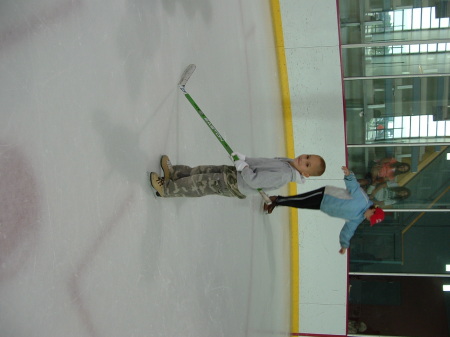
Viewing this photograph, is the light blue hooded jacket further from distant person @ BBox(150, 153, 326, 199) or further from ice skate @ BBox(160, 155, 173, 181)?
ice skate @ BBox(160, 155, 173, 181)

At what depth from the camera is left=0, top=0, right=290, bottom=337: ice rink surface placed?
72.4 inches

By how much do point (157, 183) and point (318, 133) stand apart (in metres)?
3.79

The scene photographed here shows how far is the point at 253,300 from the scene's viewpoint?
5.26 metres

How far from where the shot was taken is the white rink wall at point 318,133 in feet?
20.1

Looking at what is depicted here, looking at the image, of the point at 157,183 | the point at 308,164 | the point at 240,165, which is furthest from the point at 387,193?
the point at 157,183

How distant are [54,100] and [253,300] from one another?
3.72 meters

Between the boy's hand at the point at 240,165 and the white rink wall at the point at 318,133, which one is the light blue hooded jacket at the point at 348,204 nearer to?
the boy's hand at the point at 240,165

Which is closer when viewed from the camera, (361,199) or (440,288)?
(361,199)

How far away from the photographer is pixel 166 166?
311 cm

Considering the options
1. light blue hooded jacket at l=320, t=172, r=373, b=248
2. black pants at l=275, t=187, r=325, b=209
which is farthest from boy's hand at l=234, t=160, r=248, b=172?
black pants at l=275, t=187, r=325, b=209

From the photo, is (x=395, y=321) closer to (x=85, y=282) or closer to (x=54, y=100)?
(x=85, y=282)

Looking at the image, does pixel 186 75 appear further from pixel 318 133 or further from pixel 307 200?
pixel 318 133

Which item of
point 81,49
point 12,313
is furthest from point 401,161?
point 12,313

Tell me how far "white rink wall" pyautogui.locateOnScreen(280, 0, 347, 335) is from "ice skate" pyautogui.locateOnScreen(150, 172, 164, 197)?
3634 millimetres
